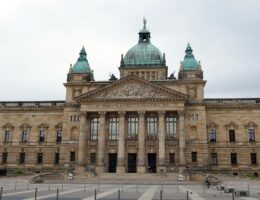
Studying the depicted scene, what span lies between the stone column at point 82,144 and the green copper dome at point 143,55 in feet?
62.3

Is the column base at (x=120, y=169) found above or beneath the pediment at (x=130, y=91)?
beneath

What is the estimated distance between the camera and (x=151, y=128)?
70125mm

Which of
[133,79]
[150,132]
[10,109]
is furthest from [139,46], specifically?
[10,109]

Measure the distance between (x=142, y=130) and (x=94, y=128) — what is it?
1028 centimetres

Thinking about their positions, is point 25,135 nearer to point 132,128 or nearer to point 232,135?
point 132,128

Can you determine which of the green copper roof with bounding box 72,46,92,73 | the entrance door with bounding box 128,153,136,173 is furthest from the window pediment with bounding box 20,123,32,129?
the entrance door with bounding box 128,153,136,173

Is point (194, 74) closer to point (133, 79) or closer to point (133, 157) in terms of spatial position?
point (133, 79)

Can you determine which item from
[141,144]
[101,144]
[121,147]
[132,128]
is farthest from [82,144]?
[141,144]

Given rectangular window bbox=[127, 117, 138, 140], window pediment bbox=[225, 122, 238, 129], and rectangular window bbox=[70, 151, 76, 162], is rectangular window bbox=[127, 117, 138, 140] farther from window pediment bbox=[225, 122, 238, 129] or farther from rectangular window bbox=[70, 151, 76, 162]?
window pediment bbox=[225, 122, 238, 129]

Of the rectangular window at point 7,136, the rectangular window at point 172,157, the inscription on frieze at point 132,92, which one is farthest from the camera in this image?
the rectangular window at point 7,136

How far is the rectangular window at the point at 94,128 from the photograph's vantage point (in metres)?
71.6

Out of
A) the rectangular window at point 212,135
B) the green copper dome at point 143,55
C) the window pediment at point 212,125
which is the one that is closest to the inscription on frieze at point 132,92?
the window pediment at point 212,125

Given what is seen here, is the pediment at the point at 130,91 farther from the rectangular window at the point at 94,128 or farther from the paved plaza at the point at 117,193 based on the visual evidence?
the paved plaza at the point at 117,193

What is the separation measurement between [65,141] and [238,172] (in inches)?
1351
